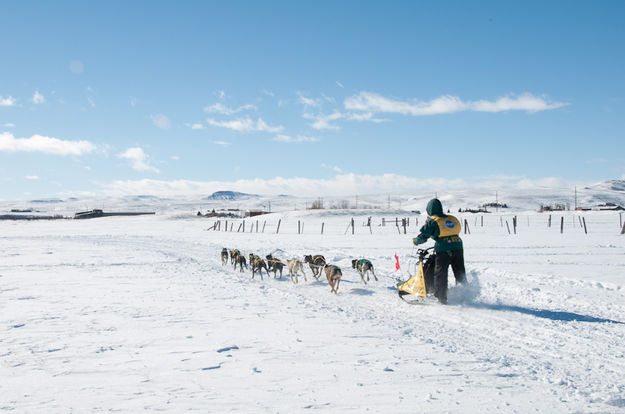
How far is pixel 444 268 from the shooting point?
23.8ft

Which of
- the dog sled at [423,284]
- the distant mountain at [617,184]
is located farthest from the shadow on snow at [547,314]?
the distant mountain at [617,184]

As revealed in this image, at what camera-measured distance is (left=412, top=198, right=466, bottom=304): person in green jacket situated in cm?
723

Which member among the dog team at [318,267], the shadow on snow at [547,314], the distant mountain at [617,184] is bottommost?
the shadow on snow at [547,314]

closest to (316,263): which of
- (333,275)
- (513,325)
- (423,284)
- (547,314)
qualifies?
(333,275)

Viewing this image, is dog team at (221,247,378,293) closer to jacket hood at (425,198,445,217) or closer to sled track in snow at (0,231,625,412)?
sled track in snow at (0,231,625,412)

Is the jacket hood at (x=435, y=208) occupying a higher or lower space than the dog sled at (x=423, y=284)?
higher

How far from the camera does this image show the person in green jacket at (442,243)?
7232 mm

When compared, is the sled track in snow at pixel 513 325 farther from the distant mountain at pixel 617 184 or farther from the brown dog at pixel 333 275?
the distant mountain at pixel 617 184

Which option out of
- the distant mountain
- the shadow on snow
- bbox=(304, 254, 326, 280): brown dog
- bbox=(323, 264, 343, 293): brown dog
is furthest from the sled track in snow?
the distant mountain

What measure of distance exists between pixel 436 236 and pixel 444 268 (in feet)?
1.79

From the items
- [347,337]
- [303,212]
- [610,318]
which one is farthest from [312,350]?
[303,212]

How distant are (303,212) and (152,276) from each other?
48.8 meters

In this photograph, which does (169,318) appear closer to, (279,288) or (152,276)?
(279,288)

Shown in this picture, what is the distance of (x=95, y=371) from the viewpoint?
4.25 meters
